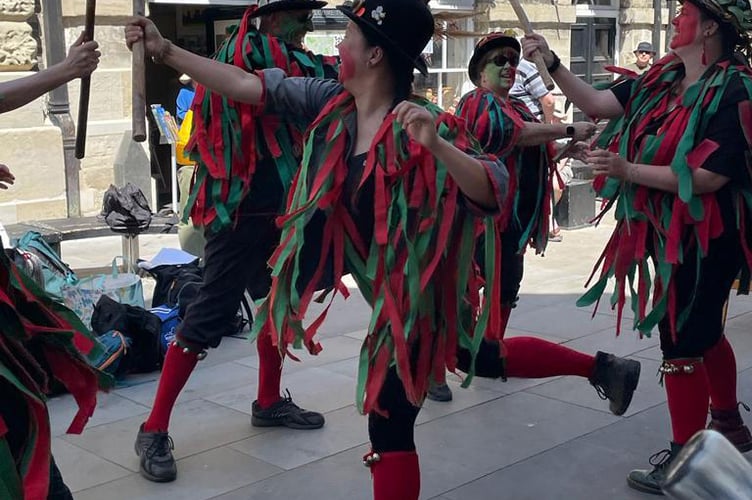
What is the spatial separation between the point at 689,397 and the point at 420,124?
1683mm

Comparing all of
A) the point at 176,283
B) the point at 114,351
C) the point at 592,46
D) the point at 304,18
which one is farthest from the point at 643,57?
the point at 114,351

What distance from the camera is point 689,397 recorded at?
3.60 meters

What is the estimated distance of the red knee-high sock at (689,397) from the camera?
141 inches

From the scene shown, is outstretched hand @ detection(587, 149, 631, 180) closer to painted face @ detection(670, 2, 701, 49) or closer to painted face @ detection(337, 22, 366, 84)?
painted face @ detection(670, 2, 701, 49)

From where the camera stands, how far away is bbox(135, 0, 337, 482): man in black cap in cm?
389

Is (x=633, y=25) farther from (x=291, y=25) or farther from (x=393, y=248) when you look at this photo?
(x=393, y=248)

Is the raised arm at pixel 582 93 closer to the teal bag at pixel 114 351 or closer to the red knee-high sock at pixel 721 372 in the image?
the red knee-high sock at pixel 721 372

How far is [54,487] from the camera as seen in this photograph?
8.72ft

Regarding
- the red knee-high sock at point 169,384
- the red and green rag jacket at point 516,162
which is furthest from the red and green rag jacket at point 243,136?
the red and green rag jacket at point 516,162

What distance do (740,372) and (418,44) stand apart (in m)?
2.99

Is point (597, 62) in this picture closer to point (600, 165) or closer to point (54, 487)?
point (600, 165)

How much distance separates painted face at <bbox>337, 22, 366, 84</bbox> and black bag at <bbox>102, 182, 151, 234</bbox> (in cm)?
419

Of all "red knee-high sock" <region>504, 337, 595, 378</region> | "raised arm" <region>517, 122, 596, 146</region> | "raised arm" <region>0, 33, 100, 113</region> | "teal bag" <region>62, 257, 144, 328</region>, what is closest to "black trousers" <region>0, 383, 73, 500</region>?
"raised arm" <region>0, 33, 100, 113</region>

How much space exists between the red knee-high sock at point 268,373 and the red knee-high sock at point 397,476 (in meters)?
1.41
